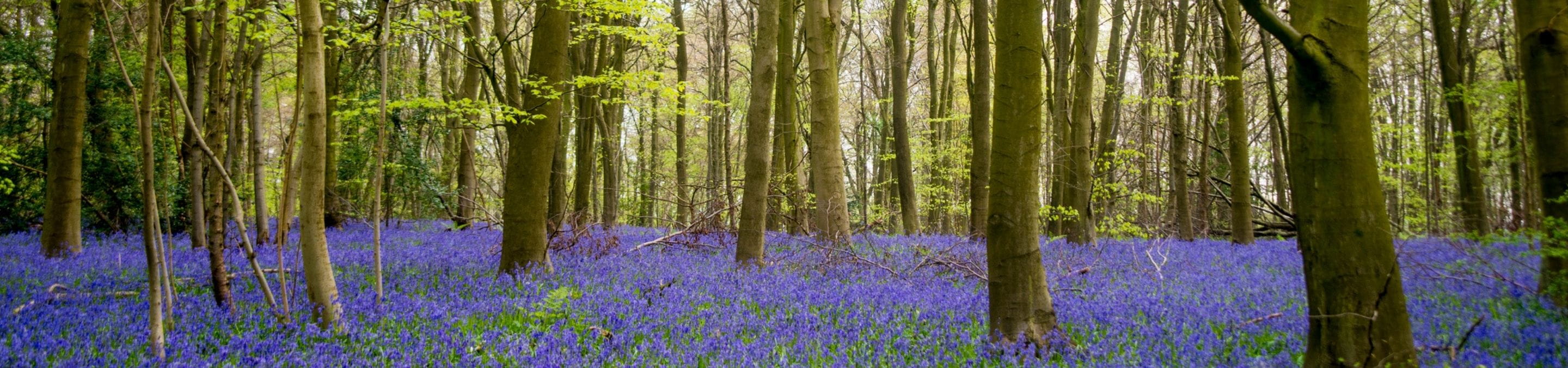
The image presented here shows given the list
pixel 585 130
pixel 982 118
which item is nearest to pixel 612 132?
pixel 585 130

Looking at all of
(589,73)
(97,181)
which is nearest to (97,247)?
(97,181)

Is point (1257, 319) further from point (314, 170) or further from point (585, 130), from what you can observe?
point (585, 130)

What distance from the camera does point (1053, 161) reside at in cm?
1252

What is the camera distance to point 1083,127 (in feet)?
36.8

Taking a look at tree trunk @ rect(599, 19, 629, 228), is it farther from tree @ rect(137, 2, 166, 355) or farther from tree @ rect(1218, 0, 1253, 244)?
tree @ rect(1218, 0, 1253, 244)

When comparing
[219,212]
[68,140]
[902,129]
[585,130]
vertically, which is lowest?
[219,212]

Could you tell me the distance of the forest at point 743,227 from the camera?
3.89m

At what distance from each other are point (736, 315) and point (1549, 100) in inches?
247

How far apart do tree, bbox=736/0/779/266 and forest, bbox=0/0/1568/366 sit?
0.04 metres

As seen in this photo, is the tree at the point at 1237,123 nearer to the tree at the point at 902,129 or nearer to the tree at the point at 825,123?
the tree at the point at 902,129

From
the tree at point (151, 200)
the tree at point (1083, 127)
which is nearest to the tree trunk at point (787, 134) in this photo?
the tree at point (1083, 127)

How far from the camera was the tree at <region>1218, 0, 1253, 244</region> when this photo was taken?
11.0 meters

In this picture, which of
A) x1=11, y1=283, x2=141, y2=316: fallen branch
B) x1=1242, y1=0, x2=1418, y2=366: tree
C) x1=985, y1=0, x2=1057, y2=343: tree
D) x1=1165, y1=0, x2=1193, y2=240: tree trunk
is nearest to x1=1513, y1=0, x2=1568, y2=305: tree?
x1=1242, y1=0, x2=1418, y2=366: tree

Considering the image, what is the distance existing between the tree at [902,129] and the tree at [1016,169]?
9814mm
